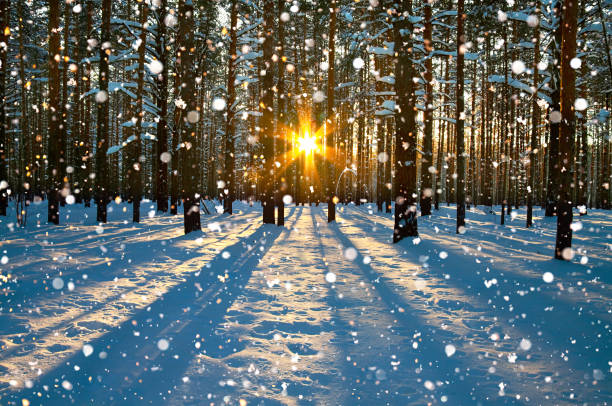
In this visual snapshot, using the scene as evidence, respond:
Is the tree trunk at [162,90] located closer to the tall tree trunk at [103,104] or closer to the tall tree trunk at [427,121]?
the tall tree trunk at [103,104]

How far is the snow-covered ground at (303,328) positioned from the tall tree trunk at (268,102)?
5.60 metres

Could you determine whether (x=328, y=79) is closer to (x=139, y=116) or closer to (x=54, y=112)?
(x=139, y=116)

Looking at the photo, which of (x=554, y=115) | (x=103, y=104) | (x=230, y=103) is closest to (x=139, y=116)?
(x=103, y=104)

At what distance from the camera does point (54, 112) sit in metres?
12.1

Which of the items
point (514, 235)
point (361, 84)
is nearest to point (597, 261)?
point (514, 235)

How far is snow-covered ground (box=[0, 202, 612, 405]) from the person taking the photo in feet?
8.95

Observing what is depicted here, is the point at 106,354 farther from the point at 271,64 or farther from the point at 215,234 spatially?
the point at 271,64

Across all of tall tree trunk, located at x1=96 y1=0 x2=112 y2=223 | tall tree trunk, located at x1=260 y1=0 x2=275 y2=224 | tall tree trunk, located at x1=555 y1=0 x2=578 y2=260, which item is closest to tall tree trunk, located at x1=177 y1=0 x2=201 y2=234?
tall tree trunk, located at x1=260 y1=0 x2=275 y2=224

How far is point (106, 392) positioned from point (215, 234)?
893 centimetres

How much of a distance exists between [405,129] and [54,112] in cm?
1241

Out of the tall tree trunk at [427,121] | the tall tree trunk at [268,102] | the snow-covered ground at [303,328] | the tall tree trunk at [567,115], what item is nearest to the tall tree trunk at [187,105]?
the tall tree trunk at [268,102]

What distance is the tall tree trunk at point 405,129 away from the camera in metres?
9.58

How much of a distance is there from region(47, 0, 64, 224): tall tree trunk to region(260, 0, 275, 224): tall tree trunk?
24.6ft

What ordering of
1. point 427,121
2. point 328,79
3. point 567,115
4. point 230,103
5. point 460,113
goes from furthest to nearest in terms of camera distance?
point 230,103 → point 427,121 → point 328,79 → point 460,113 → point 567,115
